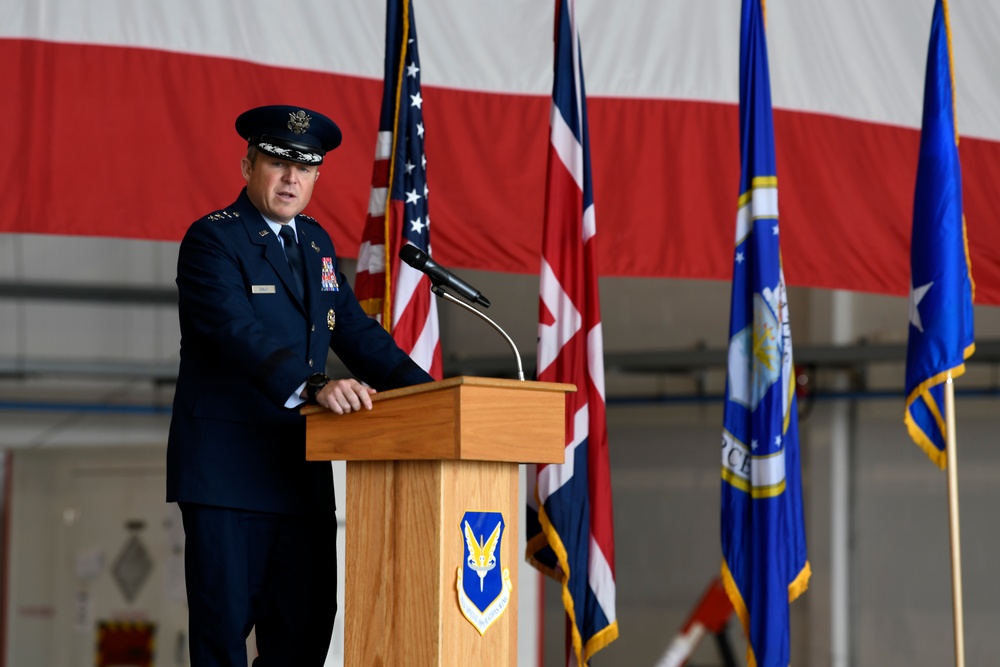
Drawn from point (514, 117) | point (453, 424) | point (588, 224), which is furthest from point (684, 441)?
point (453, 424)

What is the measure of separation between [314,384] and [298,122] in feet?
1.60

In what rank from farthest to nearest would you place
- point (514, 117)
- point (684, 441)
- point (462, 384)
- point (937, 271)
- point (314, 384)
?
1. point (684, 441)
2. point (514, 117)
3. point (937, 271)
4. point (314, 384)
5. point (462, 384)

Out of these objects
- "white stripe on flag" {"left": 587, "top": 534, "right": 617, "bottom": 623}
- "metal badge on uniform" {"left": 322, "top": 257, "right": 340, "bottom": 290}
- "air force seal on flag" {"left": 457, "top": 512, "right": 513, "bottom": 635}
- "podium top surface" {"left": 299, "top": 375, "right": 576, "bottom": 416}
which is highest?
"metal badge on uniform" {"left": 322, "top": 257, "right": 340, "bottom": 290}

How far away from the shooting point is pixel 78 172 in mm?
3406

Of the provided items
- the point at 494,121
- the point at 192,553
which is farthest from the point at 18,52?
the point at 192,553

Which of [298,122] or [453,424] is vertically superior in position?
[298,122]

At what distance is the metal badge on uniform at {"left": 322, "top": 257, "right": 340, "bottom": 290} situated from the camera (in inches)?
90.4

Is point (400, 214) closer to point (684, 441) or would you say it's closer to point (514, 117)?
point (514, 117)

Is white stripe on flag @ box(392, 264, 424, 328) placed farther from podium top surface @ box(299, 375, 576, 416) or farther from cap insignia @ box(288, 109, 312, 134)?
podium top surface @ box(299, 375, 576, 416)

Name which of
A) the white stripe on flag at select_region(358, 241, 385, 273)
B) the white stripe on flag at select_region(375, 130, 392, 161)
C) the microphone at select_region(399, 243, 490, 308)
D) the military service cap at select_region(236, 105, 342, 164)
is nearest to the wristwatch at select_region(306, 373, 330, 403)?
the microphone at select_region(399, 243, 490, 308)

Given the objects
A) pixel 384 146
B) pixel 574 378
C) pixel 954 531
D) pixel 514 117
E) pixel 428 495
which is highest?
pixel 514 117

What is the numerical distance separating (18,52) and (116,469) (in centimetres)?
330

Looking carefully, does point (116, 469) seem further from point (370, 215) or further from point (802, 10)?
point (802, 10)

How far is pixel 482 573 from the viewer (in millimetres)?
1898
